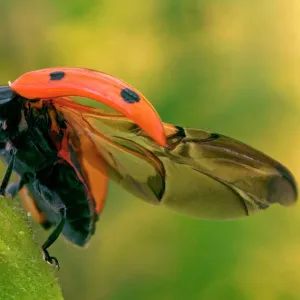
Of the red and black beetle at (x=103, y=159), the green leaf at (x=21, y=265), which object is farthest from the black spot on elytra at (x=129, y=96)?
the green leaf at (x=21, y=265)

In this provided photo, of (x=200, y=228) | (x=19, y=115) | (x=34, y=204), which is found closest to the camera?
(x=19, y=115)

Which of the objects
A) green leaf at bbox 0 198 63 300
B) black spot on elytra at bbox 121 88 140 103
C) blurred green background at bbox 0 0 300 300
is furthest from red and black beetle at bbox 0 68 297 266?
blurred green background at bbox 0 0 300 300

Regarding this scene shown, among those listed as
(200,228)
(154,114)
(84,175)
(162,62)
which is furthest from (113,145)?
(162,62)

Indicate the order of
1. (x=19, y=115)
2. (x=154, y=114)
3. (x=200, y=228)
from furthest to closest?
(x=200, y=228) < (x=19, y=115) < (x=154, y=114)

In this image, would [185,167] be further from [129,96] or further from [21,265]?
[21,265]

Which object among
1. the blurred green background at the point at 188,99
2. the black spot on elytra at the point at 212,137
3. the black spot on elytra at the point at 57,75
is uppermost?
the black spot on elytra at the point at 57,75

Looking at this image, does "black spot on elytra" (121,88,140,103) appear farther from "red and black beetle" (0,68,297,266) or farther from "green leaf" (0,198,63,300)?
"green leaf" (0,198,63,300)

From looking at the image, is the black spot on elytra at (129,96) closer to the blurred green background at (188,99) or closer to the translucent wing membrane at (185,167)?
the translucent wing membrane at (185,167)

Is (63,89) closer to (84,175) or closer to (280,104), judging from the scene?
(84,175)

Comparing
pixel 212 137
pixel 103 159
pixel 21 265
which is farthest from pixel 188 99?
pixel 21 265
